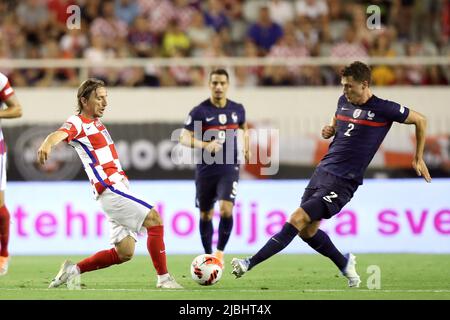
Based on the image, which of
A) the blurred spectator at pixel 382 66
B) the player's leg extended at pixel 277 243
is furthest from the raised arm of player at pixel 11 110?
the blurred spectator at pixel 382 66

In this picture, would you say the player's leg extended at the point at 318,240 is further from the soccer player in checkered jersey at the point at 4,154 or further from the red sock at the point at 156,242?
the soccer player in checkered jersey at the point at 4,154

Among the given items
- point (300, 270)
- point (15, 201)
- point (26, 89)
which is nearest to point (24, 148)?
point (15, 201)

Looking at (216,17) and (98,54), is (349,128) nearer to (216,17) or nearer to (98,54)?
(98,54)

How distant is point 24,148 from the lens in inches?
634

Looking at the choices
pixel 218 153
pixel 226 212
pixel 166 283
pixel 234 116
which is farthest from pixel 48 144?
pixel 234 116

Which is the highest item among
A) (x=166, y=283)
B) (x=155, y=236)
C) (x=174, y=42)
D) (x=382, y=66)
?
(x=174, y=42)

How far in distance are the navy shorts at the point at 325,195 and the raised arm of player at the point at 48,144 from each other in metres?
2.29

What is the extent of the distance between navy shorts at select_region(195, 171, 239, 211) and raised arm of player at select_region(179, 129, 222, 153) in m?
0.41

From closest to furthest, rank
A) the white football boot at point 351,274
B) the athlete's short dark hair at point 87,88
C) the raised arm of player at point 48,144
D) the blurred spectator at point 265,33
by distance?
1. the raised arm of player at point 48,144
2. the athlete's short dark hair at point 87,88
3. the white football boot at point 351,274
4. the blurred spectator at point 265,33

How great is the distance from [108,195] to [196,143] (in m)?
2.60

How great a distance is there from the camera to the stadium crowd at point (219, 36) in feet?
60.7

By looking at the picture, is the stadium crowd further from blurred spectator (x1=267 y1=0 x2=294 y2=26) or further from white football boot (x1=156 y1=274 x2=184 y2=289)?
white football boot (x1=156 y1=274 x2=184 y2=289)

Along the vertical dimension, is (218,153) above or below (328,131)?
below

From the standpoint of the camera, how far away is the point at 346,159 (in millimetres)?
10289
